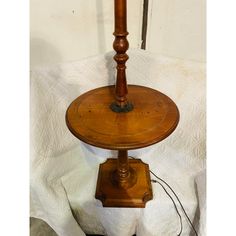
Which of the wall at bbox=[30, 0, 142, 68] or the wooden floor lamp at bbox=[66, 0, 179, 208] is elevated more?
the wall at bbox=[30, 0, 142, 68]

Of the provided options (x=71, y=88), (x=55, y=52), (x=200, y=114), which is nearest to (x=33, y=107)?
(x=71, y=88)

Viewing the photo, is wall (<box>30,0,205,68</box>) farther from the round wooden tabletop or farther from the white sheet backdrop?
the round wooden tabletop

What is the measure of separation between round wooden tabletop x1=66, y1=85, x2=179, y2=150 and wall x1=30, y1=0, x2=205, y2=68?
35 centimetres

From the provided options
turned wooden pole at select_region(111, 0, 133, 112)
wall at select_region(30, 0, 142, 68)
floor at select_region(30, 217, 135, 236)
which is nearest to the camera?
turned wooden pole at select_region(111, 0, 133, 112)

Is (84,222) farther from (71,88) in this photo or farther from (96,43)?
(96,43)

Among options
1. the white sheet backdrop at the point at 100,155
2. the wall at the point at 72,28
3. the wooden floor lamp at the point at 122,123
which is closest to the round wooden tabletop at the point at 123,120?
the wooden floor lamp at the point at 122,123

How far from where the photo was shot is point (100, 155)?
1.20 m

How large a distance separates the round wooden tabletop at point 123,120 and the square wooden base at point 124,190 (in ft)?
1.07

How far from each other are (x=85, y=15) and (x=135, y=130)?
2.04ft

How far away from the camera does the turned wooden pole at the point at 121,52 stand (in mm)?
701

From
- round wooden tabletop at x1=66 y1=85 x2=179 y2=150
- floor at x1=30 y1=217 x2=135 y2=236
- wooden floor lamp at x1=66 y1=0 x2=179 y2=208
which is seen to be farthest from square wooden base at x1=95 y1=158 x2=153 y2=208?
round wooden tabletop at x1=66 y1=85 x2=179 y2=150

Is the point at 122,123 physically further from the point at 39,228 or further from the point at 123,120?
the point at 39,228

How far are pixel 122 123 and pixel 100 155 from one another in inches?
17.5

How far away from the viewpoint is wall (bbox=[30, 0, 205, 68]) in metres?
1.10
